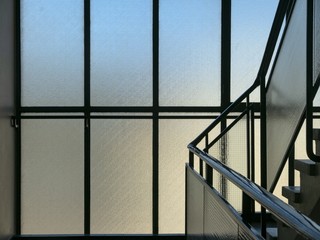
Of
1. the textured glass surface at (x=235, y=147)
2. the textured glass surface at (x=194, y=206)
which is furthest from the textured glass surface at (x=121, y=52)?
the textured glass surface at (x=194, y=206)

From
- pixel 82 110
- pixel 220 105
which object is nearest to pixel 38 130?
pixel 82 110

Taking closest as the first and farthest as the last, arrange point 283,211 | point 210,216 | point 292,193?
point 283,211 < point 210,216 < point 292,193

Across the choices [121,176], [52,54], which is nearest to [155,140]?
[121,176]

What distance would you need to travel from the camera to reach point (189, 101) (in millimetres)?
4727

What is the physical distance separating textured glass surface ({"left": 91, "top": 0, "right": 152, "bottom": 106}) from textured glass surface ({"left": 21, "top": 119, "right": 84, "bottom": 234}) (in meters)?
0.48

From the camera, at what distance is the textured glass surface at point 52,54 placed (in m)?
4.67

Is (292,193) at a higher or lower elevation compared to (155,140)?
lower

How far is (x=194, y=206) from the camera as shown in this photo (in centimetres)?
300

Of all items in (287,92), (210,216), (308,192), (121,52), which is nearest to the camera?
(210,216)

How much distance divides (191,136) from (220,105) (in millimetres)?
440

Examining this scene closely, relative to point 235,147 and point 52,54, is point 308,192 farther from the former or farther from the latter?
point 52,54

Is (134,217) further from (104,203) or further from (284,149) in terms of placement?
(284,149)

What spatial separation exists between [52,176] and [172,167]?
1245 mm

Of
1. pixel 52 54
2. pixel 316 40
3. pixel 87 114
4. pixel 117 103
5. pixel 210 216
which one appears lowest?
pixel 210 216
